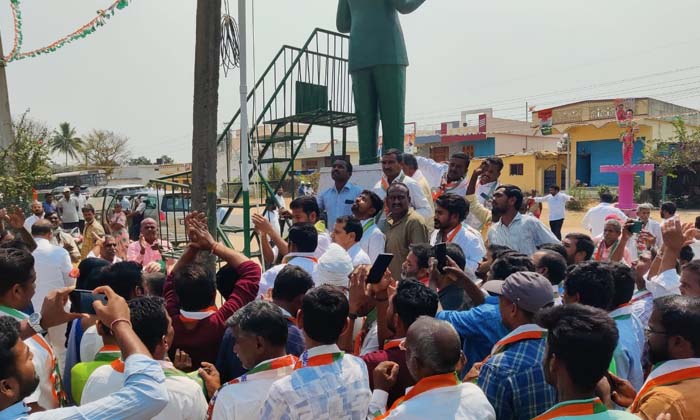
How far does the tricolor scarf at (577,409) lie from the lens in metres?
1.66

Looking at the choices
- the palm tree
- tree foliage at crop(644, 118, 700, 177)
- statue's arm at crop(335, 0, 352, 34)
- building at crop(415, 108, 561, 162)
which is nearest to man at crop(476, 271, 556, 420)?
statue's arm at crop(335, 0, 352, 34)

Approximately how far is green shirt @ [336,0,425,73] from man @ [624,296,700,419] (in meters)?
5.10

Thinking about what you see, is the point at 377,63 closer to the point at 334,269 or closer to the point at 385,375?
the point at 334,269

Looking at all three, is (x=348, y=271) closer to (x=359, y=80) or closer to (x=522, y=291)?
(x=522, y=291)

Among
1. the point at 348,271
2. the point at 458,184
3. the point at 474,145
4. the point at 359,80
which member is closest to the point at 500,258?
the point at 348,271

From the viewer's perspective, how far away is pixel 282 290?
2814 millimetres

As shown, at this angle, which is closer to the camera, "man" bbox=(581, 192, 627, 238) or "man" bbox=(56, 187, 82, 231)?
"man" bbox=(581, 192, 627, 238)

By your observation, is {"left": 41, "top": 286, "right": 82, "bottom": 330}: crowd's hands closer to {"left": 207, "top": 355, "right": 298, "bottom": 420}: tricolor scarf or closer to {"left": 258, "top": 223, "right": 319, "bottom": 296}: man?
{"left": 207, "top": 355, "right": 298, "bottom": 420}: tricolor scarf

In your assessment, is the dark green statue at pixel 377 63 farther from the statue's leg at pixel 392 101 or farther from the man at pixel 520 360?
the man at pixel 520 360

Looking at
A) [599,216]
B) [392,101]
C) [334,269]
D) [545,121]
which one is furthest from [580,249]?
[545,121]

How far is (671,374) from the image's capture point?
2.00 metres

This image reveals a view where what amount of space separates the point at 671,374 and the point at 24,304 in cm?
291

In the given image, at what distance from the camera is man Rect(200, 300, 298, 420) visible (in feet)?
6.64

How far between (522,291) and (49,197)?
530 inches
